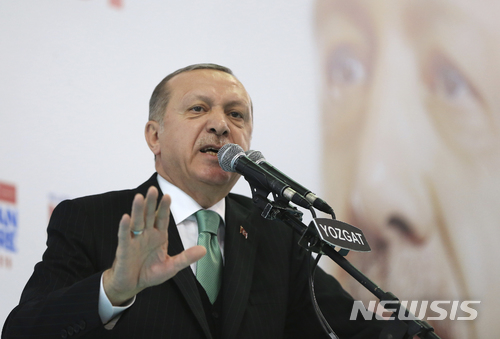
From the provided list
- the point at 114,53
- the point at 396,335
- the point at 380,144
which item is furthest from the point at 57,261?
the point at 380,144

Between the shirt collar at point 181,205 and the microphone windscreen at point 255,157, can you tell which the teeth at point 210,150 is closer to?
the shirt collar at point 181,205

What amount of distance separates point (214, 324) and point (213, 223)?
394mm

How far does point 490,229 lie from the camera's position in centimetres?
254

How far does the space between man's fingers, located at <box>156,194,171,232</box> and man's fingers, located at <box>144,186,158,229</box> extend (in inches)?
0.7

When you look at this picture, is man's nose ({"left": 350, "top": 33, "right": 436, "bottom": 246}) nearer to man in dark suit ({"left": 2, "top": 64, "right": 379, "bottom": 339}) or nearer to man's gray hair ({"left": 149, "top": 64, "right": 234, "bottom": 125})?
man in dark suit ({"left": 2, "top": 64, "right": 379, "bottom": 339})

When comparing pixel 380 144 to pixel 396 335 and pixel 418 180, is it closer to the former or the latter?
pixel 418 180

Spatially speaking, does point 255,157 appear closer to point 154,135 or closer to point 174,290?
point 174,290

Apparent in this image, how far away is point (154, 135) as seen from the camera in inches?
88.7

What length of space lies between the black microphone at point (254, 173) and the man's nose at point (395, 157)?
127cm

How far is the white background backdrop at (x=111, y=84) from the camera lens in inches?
101

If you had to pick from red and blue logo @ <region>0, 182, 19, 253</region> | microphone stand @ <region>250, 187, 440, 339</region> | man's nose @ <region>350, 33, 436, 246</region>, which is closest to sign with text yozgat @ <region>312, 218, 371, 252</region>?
microphone stand @ <region>250, 187, 440, 339</region>

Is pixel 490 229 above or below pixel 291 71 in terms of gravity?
below

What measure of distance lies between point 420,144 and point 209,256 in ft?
4.41

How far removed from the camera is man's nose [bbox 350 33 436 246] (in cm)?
265
